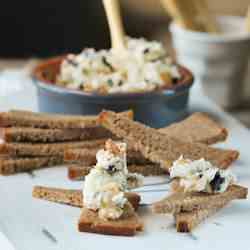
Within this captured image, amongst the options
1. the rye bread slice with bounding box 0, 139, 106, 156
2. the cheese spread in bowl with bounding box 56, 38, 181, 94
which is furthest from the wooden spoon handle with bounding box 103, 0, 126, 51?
the rye bread slice with bounding box 0, 139, 106, 156

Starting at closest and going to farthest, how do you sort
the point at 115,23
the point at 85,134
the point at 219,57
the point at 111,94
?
the point at 85,134, the point at 111,94, the point at 115,23, the point at 219,57

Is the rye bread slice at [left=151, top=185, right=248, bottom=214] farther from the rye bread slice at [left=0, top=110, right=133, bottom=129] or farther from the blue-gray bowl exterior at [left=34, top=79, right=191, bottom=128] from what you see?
the blue-gray bowl exterior at [left=34, top=79, right=191, bottom=128]

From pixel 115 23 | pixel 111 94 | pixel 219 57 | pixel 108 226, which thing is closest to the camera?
pixel 108 226

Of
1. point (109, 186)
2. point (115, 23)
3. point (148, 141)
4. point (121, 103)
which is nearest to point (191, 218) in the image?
point (109, 186)

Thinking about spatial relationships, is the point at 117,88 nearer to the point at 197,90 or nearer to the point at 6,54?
the point at 197,90

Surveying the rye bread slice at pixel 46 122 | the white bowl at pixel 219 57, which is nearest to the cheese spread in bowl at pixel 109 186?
the rye bread slice at pixel 46 122

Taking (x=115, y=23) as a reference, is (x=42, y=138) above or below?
below

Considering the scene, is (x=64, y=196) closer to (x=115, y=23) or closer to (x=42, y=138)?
(x=42, y=138)
